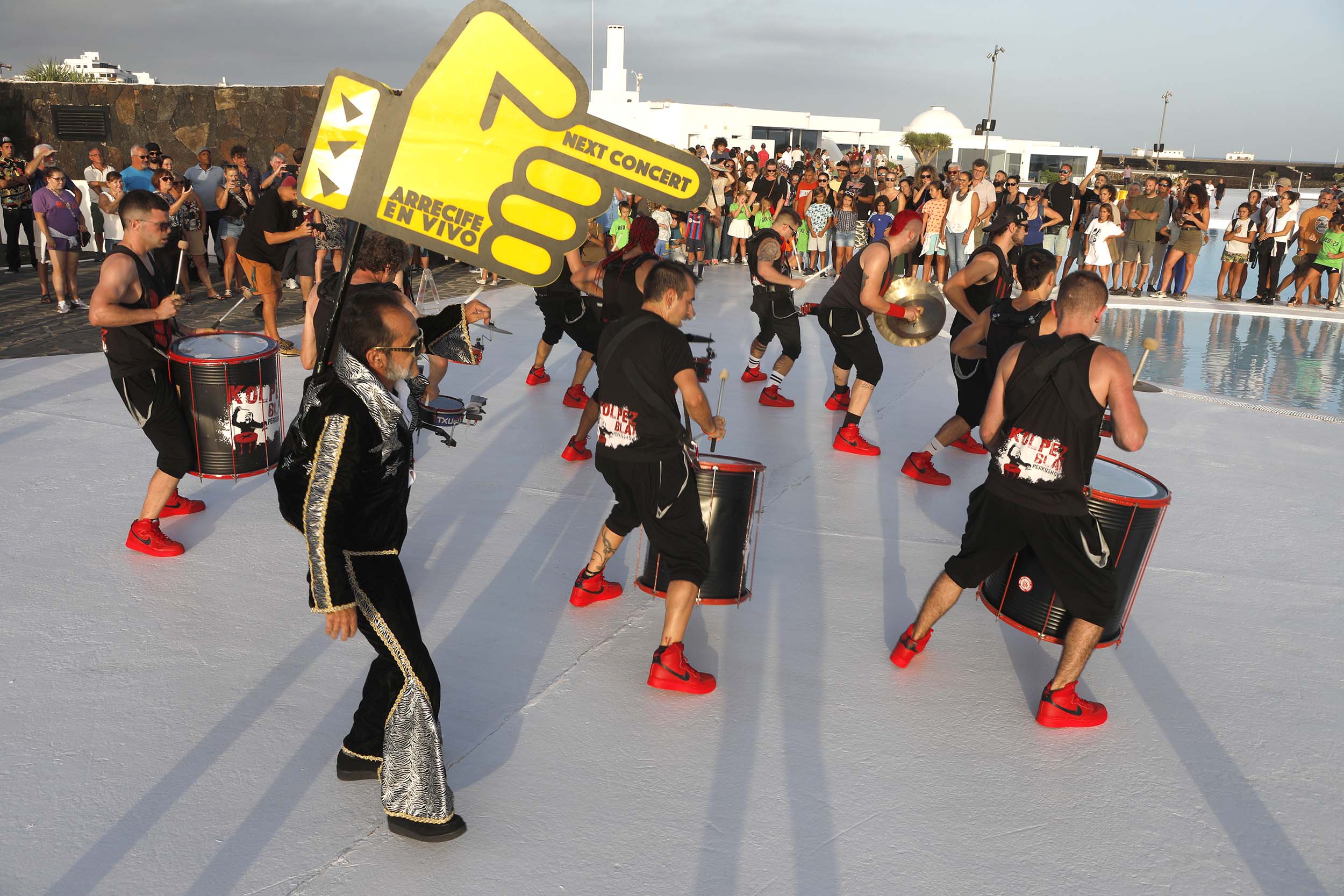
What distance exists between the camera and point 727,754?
3.40m

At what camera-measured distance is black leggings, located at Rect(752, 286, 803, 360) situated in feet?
25.7

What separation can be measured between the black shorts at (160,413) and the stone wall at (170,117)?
45.7 feet

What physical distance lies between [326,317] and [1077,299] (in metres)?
3.55

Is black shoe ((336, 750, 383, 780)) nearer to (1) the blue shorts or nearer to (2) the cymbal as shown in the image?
(2) the cymbal

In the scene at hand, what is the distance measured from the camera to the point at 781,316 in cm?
790

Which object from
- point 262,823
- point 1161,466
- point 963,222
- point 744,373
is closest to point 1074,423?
point 262,823

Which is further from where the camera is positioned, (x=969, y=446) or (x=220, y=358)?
(x=969, y=446)

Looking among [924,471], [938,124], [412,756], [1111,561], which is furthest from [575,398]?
[938,124]

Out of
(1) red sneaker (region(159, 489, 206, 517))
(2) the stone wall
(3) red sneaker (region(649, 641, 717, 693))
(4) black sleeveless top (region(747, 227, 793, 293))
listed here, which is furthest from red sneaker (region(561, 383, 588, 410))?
(2) the stone wall

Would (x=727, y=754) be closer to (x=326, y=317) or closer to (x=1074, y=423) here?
(x=1074, y=423)

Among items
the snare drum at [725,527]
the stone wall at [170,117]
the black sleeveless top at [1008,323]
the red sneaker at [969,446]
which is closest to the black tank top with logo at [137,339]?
the snare drum at [725,527]

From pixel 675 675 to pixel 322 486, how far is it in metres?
1.72

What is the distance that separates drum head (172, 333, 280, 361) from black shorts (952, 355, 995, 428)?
4344 mm

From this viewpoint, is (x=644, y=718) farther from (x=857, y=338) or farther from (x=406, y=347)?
(x=857, y=338)
